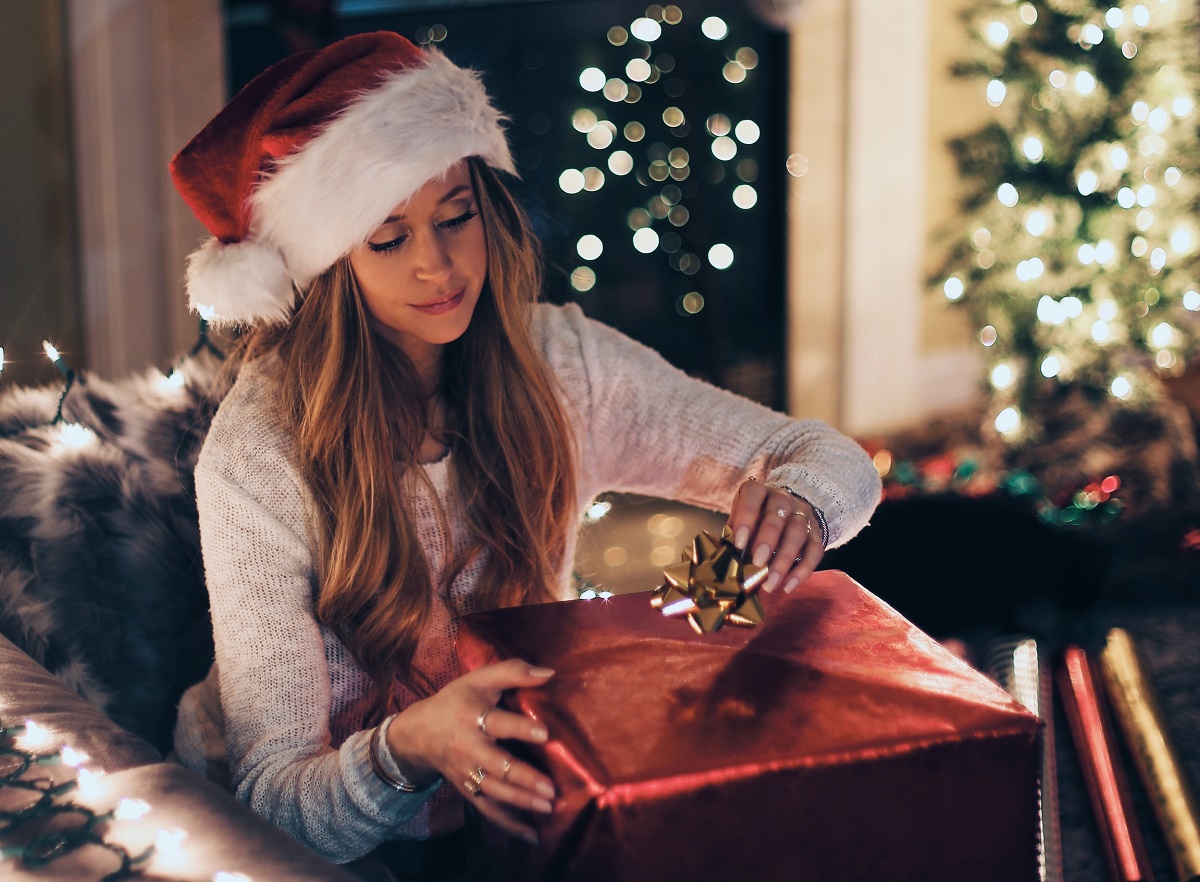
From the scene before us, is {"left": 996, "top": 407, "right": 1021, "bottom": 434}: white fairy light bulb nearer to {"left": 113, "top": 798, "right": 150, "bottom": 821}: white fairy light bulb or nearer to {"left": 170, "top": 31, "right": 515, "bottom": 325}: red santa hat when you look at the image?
{"left": 170, "top": 31, "right": 515, "bottom": 325}: red santa hat

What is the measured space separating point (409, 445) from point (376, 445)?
0.07 metres

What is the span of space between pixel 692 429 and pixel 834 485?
0.77 feet

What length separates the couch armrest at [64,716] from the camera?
0.92 metres

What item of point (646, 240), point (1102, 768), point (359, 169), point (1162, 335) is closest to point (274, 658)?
point (359, 169)

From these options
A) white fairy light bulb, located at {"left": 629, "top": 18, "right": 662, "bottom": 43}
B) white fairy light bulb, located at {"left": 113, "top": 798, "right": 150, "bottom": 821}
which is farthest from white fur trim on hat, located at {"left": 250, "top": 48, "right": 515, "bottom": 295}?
white fairy light bulb, located at {"left": 629, "top": 18, "right": 662, "bottom": 43}

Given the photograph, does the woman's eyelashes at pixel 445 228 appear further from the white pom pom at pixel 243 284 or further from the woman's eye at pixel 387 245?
the white pom pom at pixel 243 284

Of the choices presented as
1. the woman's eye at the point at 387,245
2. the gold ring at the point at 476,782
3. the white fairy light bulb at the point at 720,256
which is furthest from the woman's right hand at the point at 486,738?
the white fairy light bulb at the point at 720,256

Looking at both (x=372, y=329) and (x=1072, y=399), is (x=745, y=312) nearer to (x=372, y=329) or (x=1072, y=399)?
(x=1072, y=399)

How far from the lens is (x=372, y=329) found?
48.9 inches

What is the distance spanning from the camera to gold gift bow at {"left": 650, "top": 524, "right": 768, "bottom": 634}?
0.88m

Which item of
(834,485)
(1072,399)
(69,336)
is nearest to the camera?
(834,485)

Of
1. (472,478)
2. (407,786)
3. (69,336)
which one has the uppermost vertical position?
(69,336)

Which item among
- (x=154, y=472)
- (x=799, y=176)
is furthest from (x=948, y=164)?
(x=154, y=472)

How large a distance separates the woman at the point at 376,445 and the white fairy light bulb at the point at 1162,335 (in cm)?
234
